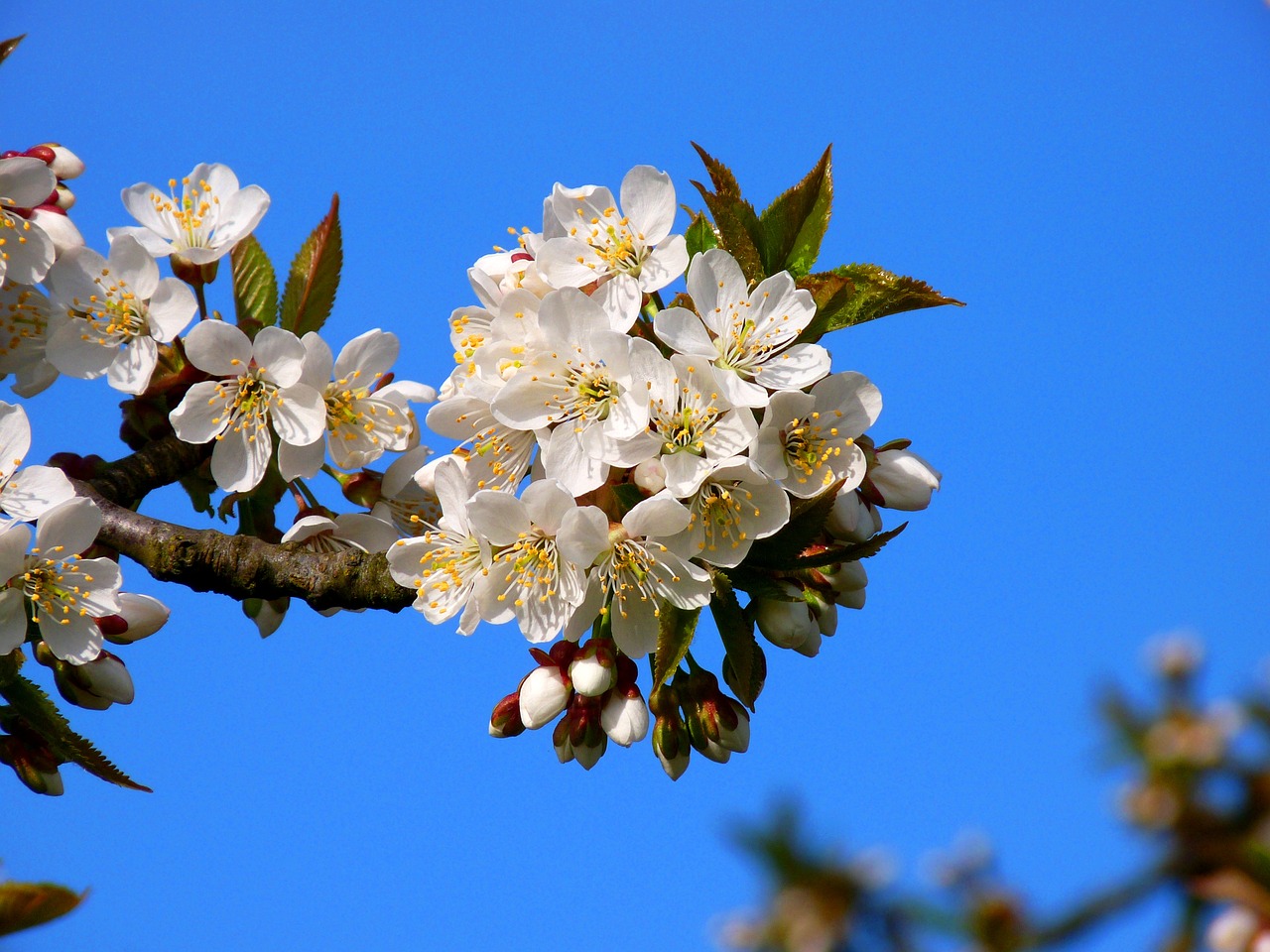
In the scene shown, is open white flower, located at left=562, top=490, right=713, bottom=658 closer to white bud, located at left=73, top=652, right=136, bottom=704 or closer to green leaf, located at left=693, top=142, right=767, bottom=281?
green leaf, located at left=693, top=142, right=767, bottom=281

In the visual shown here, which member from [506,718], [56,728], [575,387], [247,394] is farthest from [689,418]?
[56,728]

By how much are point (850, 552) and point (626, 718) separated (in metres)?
0.51

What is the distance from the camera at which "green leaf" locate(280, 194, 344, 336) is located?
2.40 meters

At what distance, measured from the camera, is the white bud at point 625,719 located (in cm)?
189

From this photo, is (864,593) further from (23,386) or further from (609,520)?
(23,386)

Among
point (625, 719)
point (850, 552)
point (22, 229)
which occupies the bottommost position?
point (625, 719)

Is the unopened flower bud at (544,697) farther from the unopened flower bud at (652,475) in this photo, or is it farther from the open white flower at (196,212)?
the open white flower at (196,212)

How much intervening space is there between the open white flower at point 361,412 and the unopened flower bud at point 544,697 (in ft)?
2.15

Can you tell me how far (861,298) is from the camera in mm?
1919

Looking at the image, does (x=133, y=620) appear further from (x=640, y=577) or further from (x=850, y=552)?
(x=850, y=552)

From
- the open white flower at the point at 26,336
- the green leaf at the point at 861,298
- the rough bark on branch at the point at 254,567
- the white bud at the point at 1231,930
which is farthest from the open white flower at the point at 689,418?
the white bud at the point at 1231,930

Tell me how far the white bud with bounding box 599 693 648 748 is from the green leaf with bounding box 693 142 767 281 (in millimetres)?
825

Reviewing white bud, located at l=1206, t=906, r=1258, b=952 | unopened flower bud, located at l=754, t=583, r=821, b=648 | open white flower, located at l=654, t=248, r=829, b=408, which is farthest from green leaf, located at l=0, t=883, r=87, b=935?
white bud, located at l=1206, t=906, r=1258, b=952

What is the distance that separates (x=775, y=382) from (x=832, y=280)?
22 centimetres
